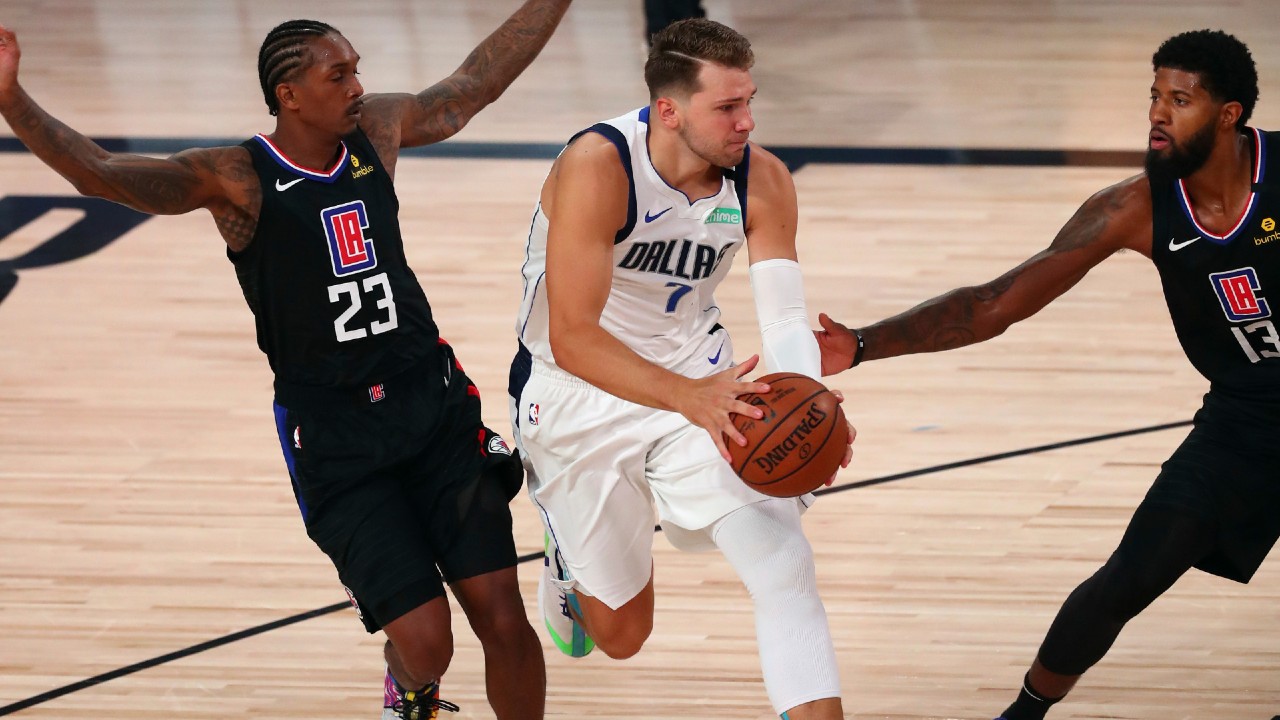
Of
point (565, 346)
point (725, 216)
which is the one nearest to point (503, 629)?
point (565, 346)

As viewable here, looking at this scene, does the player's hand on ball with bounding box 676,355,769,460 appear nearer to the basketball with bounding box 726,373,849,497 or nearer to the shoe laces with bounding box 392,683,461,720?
the basketball with bounding box 726,373,849,497

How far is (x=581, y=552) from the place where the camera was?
4035 mm

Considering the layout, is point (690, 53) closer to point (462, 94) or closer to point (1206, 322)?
point (462, 94)

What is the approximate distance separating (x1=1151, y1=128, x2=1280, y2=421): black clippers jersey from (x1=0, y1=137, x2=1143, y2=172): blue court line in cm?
522

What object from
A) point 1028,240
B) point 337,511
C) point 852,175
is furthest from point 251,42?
point 337,511

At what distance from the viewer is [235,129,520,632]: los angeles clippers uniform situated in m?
3.80

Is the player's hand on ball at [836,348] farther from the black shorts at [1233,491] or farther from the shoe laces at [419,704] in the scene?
the shoe laces at [419,704]

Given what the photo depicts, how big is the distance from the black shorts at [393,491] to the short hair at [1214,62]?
185 centimetres

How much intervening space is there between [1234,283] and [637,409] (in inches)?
55.3

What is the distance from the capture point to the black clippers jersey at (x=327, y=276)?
12.5 feet

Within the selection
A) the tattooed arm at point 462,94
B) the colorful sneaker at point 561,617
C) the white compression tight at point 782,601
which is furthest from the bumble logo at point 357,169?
the white compression tight at point 782,601

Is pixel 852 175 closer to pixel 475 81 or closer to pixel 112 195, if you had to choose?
pixel 475 81

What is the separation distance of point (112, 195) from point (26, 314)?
4162mm

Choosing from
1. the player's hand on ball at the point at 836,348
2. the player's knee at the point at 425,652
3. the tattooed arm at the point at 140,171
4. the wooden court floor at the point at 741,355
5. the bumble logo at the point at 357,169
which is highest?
the tattooed arm at the point at 140,171
